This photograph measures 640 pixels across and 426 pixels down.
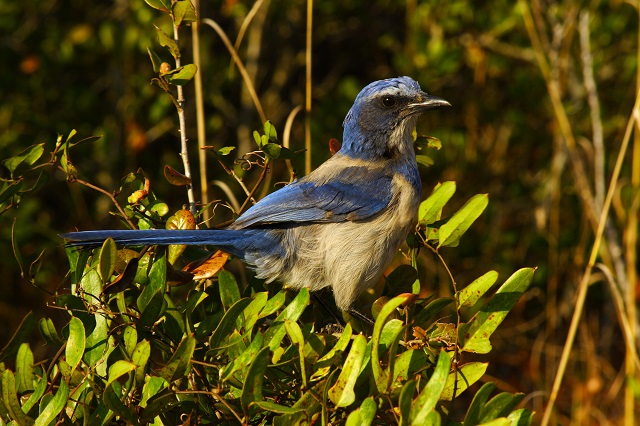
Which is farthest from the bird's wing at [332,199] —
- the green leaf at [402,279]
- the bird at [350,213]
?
the green leaf at [402,279]

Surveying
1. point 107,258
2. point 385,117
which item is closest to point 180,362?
point 107,258

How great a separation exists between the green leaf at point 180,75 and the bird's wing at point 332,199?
0.77 m

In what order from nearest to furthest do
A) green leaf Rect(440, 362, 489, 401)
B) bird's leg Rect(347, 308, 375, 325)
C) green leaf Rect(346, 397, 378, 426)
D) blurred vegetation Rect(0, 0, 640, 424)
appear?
1. green leaf Rect(346, 397, 378, 426)
2. green leaf Rect(440, 362, 489, 401)
3. bird's leg Rect(347, 308, 375, 325)
4. blurred vegetation Rect(0, 0, 640, 424)

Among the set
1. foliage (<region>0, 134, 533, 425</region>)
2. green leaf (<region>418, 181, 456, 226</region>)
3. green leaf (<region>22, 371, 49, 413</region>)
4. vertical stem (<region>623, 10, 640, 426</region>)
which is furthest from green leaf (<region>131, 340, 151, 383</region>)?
vertical stem (<region>623, 10, 640, 426</region>)

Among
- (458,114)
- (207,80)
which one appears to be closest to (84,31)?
(207,80)

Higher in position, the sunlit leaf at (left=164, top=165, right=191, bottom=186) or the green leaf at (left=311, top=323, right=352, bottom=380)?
the sunlit leaf at (left=164, top=165, right=191, bottom=186)

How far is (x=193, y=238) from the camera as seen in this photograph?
288 cm

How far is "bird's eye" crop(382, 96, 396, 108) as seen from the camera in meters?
3.76

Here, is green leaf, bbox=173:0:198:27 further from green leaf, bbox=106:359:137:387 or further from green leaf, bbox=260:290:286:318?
green leaf, bbox=106:359:137:387

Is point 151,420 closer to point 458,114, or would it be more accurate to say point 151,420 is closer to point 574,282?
point 574,282

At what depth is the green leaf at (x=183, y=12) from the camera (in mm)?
2695

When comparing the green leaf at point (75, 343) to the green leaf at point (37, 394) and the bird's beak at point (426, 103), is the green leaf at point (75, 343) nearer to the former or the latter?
the green leaf at point (37, 394)

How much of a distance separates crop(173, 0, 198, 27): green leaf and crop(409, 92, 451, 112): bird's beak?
132cm

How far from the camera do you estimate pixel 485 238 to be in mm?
5805
